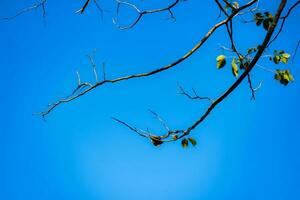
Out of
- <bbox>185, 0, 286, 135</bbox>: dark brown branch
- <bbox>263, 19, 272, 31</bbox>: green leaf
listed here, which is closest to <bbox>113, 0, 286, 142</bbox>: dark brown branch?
<bbox>185, 0, 286, 135</bbox>: dark brown branch

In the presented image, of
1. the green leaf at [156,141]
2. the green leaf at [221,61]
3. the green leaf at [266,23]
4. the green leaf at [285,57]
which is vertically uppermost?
the green leaf at [266,23]

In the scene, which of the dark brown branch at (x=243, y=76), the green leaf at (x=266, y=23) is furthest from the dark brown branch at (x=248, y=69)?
the green leaf at (x=266, y=23)

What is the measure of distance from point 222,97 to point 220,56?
54 cm

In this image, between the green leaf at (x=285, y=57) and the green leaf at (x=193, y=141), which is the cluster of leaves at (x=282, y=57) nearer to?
the green leaf at (x=285, y=57)

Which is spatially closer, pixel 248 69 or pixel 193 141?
pixel 248 69

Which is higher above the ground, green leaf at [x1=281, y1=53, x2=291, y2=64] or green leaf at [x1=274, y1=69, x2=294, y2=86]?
green leaf at [x1=281, y1=53, x2=291, y2=64]

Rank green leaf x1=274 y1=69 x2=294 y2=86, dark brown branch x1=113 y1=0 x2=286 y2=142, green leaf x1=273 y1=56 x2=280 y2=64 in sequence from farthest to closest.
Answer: green leaf x1=273 y1=56 x2=280 y2=64
green leaf x1=274 y1=69 x2=294 y2=86
dark brown branch x1=113 y1=0 x2=286 y2=142

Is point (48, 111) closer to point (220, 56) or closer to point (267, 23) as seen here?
point (220, 56)

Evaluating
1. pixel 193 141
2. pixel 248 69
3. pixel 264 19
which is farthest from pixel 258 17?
pixel 193 141

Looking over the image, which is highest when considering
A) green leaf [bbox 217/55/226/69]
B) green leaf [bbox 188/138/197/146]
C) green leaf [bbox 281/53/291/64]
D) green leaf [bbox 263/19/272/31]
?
green leaf [bbox 263/19/272/31]

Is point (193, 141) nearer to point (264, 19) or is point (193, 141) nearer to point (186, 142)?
point (186, 142)

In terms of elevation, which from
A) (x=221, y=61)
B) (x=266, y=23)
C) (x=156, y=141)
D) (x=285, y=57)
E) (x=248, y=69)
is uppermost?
(x=266, y=23)

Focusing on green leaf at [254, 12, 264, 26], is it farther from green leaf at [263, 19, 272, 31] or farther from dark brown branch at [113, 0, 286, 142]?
dark brown branch at [113, 0, 286, 142]

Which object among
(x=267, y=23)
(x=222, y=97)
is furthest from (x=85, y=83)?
(x=267, y=23)
